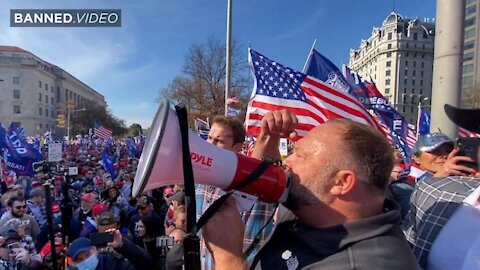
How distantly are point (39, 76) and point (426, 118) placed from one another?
93804mm

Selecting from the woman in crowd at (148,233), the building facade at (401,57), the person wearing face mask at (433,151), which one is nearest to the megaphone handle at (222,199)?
the person wearing face mask at (433,151)

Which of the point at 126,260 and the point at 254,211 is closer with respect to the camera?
the point at 254,211

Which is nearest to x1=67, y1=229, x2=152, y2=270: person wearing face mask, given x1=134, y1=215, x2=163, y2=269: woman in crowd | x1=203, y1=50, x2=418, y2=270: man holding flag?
x1=134, y1=215, x2=163, y2=269: woman in crowd

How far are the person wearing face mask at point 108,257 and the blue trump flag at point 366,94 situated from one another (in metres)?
3.72

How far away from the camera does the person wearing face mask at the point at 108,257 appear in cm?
313

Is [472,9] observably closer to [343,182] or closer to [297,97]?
[297,97]

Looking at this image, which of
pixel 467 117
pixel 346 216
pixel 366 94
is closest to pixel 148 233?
pixel 346 216

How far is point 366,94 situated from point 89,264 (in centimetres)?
602

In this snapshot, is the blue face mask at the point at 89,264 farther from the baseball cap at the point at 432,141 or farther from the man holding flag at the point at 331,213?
the baseball cap at the point at 432,141

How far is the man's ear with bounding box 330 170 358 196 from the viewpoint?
130 cm

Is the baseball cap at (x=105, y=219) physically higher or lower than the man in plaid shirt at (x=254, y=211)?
lower

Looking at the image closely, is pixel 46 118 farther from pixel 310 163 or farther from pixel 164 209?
pixel 310 163

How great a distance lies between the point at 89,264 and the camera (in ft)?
10.3

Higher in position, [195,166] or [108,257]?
[195,166]
